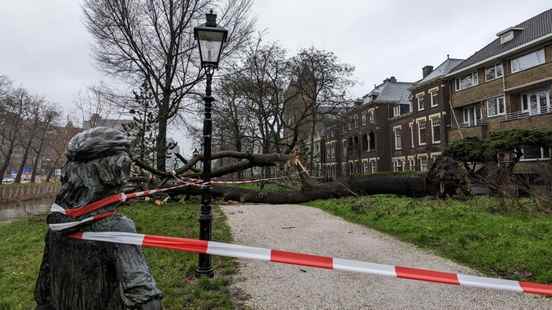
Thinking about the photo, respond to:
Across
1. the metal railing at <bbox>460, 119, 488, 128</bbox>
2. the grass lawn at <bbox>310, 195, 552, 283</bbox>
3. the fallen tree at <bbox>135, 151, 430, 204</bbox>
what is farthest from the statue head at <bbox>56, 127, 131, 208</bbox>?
the metal railing at <bbox>460, 119, 488, 128</bbox>

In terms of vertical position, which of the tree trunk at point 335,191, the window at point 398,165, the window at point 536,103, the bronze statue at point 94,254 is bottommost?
the tree trunk at point 335,191

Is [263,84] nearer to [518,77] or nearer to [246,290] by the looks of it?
[518,77]

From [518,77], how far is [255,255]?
27.1 m

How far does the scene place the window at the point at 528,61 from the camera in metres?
21.7

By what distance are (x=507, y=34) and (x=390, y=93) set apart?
56.0 ft

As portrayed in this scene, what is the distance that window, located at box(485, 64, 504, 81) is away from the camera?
24.6 metres

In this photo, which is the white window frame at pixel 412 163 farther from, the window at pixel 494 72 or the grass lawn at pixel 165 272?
the grass lawn at pixel 165 272

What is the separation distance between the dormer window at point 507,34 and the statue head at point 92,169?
101 feet

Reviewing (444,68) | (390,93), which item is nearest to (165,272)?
(444,68)

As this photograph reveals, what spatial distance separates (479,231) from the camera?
6656 mm

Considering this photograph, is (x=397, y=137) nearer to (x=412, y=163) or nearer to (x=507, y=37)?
(x=412, y=163)

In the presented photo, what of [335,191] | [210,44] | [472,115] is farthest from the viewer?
[472,115]

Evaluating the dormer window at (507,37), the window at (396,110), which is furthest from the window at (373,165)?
the dormer window at (507,37)

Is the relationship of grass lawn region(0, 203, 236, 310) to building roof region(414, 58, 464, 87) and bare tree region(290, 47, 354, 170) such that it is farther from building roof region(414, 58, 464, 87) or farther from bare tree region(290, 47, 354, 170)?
building roof region(414, 58, 464, 87)
